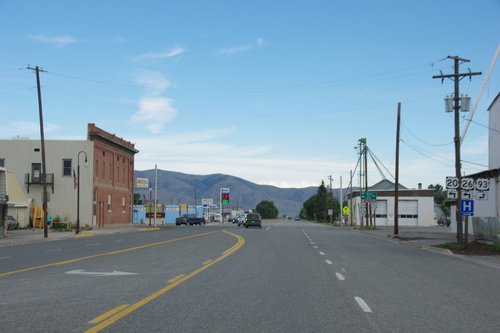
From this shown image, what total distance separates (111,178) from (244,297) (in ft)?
197

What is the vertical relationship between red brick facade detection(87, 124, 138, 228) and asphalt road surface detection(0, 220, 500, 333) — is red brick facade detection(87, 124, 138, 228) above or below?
above

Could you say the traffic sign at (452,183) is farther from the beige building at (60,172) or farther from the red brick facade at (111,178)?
the red brick facade at (111,178)

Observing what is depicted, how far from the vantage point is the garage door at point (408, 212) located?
91.1m

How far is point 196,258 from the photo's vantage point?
18781mm

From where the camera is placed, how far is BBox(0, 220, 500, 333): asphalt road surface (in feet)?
25.5

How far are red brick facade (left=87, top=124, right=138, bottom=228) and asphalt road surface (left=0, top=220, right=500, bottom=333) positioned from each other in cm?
4483

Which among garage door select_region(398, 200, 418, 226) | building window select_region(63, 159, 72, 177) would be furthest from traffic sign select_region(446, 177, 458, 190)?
garage door select_region(398, 200, 418, 226)

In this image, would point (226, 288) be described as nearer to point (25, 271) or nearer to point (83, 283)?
point (83, 283)

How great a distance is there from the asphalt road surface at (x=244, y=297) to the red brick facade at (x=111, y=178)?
44831mm

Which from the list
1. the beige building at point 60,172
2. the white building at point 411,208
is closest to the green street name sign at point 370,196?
the white building at point 411,208

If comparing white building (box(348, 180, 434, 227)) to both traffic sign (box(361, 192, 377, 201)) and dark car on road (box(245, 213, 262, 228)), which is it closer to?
traffic sign (box(361, 192, 377, 201))

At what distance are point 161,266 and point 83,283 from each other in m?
4.09

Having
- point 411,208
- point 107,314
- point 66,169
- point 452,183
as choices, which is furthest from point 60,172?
point 411,208

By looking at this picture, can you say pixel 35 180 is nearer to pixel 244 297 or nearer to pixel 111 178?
pixel 111 178
